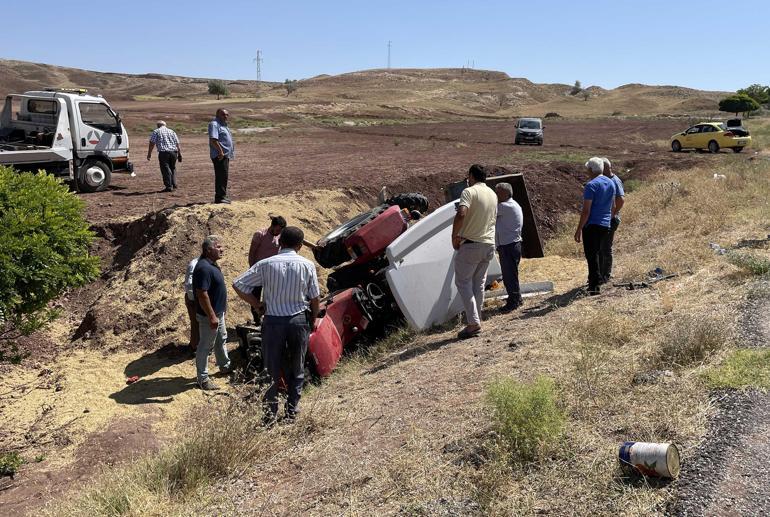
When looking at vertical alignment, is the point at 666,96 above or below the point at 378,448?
above

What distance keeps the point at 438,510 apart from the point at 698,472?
1.50m

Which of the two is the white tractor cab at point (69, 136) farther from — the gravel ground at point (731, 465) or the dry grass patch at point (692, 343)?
the gravel ground at point (731, 465)

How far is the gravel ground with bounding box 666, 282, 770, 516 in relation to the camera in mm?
3557

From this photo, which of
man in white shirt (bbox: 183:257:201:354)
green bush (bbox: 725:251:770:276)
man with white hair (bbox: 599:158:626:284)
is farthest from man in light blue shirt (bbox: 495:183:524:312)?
man in white shirt (bbox: 183:257:201:354)

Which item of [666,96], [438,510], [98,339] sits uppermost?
[666,96]

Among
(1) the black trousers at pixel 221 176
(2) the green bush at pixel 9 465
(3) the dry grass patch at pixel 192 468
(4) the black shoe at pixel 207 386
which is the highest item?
(1) the black trousers at pixel 221 176

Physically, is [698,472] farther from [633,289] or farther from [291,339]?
[633,289]

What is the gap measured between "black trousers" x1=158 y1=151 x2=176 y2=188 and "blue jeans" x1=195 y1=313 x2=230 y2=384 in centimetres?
780

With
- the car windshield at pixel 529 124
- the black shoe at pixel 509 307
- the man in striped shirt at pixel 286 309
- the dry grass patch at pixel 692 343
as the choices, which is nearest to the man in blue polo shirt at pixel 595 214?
the black shoe at pixel 509 307

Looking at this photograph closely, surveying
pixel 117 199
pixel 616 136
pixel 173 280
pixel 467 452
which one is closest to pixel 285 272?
pixel 467 452

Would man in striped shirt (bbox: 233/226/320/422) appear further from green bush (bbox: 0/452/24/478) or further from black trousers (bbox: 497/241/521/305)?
black trousers (bbox: 497/241/521/305)

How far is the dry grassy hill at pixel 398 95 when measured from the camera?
233 feet

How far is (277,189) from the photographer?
Result: 15.3 metres

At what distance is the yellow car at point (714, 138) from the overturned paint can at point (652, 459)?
103 ft
